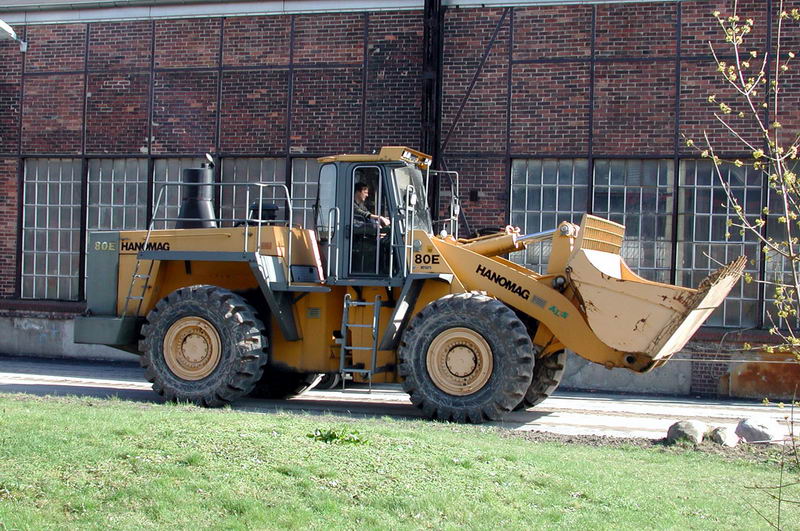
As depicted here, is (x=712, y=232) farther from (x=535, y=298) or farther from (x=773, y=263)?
(x=535, y=298)

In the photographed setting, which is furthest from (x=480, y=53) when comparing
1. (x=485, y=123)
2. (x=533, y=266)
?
(x=533, y=266)

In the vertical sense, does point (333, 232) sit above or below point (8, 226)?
below

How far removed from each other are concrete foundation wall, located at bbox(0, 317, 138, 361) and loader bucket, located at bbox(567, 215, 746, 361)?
10.7 m

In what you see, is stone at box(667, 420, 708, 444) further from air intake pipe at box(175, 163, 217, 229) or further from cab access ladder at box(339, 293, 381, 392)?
air intake pipe at box(175, 163, 217, 229)

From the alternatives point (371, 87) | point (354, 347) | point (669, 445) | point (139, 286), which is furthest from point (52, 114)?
point (669, 445)

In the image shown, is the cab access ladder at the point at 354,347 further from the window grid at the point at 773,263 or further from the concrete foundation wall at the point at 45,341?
the concrete foundation wall at the point at 45,341

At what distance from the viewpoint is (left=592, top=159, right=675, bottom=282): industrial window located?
17.6 metres

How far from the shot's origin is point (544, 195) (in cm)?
1817

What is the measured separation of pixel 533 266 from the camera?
59.4 feet

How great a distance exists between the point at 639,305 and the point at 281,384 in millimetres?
5531

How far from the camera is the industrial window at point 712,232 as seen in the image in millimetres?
17344

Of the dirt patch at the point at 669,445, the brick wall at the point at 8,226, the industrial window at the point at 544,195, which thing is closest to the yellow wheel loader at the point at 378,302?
the dirt patch at the point at 669,445

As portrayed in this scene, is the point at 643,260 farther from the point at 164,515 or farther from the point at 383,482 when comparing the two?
the point at 164,515

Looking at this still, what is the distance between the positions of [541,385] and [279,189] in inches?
309
